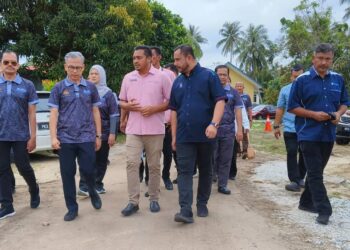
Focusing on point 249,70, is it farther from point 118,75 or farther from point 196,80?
point 196,80

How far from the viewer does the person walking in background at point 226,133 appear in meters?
7.04

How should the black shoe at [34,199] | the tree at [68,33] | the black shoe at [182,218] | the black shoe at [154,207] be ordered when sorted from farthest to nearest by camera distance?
1. the tree at [68,33]
2. the black shoe at [34,199]
3. the black shoe at [154,207]
4. the black shoe at [182,218]

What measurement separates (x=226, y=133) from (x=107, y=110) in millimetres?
1886

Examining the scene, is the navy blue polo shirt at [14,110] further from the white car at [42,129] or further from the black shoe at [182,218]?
the white car at [42,129]

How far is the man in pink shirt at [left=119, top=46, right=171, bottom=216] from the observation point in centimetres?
548

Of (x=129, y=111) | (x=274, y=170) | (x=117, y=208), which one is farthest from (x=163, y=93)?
(x=274, y=170)

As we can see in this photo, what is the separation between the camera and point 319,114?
17.0 feet

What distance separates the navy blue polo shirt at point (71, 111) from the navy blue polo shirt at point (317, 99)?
2.44 meters

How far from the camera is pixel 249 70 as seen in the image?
69.3 metres

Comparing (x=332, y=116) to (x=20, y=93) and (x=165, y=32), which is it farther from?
(x=165, y=32)

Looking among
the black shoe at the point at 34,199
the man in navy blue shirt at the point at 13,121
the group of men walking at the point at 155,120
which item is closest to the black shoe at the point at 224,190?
the group of men walking at the point at 155,120

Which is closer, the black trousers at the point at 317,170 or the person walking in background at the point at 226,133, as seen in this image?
the black trousers at the point at 317,170

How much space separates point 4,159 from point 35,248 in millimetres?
1453

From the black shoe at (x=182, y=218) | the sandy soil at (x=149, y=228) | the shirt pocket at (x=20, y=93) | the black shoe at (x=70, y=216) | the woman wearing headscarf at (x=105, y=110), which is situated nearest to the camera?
the sandy soil at (x=149, y=228)
